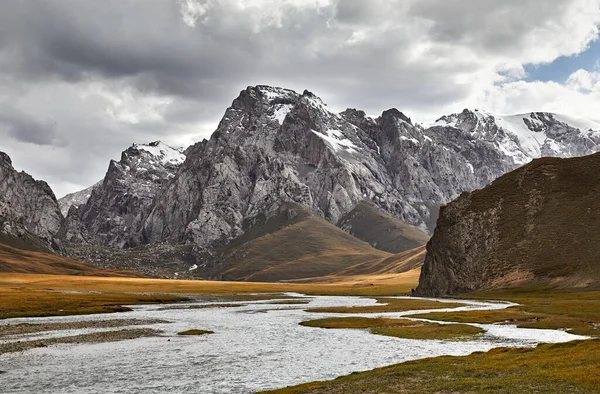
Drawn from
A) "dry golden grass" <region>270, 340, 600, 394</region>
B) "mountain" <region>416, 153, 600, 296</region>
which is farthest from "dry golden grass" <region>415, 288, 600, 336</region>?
"mountain" <region>416, 153, 600, 296</region>

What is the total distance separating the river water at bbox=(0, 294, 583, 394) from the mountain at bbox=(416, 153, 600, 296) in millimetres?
83585

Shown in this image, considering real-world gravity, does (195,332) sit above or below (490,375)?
below

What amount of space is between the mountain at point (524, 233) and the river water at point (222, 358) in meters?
83.6

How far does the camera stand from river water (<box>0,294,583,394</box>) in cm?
3944

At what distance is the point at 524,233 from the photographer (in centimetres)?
16450

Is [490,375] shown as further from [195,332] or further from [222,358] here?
[195,332]

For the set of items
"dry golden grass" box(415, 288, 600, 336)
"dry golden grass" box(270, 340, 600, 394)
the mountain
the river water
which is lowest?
the river water

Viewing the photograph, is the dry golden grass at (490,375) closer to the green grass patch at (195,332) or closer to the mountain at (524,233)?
the green grass patch at (195,332)

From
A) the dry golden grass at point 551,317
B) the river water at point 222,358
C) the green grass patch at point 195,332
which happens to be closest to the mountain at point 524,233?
the dry golden grass at point 551,317

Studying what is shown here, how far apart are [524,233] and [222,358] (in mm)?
135912

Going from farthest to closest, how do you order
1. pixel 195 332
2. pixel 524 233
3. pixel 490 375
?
pixel 524 233 → pixel 195 332 → pixel 490 375

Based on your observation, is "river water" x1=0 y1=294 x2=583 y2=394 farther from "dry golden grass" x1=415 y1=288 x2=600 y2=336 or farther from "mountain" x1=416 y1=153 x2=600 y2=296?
"mountain" x1=416 y1=153 x2=600 y2=296

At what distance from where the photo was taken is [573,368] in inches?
1304

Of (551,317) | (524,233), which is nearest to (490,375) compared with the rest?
(551,317)
